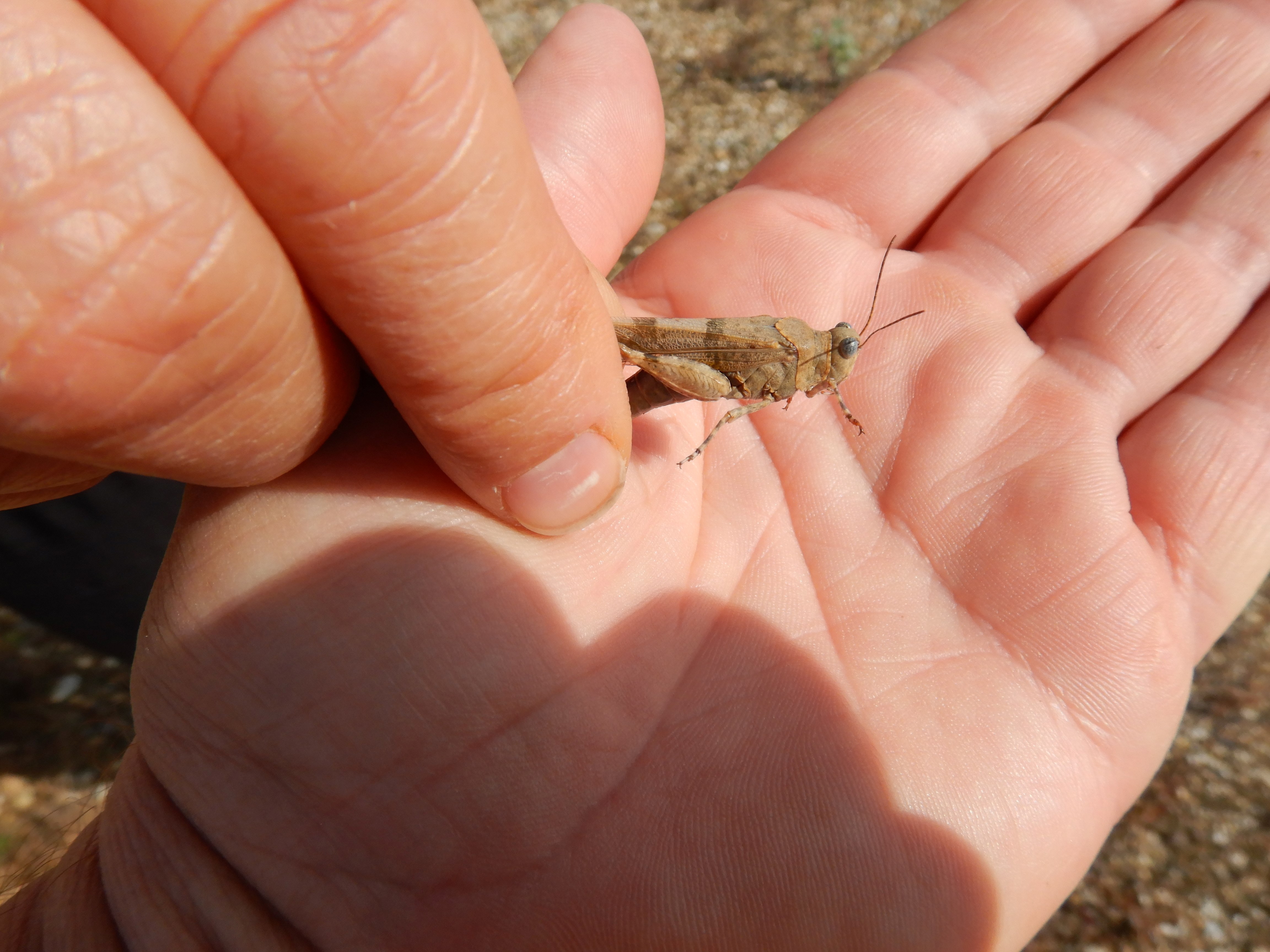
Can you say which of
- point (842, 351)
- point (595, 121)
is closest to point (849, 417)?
point (842, 351)

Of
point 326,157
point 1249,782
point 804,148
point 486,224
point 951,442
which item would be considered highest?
point 326,157

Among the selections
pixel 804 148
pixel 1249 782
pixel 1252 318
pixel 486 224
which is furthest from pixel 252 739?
pixel 1249 782

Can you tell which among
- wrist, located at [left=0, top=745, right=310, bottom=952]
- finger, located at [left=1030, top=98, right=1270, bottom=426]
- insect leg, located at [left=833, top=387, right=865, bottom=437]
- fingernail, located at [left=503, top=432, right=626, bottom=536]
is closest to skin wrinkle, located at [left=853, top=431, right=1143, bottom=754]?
insect leg, located at [left=833, top=387, right=865, bottom=437]

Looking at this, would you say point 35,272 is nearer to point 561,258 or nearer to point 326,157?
point 326,157

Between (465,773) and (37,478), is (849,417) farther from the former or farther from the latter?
(37,478)

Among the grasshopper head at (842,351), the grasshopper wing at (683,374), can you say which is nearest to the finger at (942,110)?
the grasshopper head at (842,351)

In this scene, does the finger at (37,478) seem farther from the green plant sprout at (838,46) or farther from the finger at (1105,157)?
the green plant sprout at (838,46)
